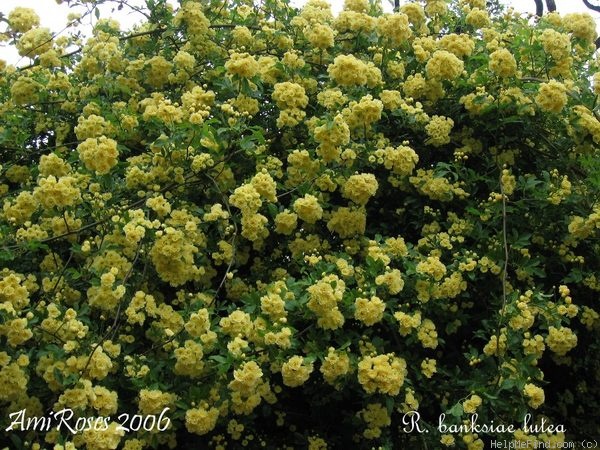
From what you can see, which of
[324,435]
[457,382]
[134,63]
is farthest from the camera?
[134,63]

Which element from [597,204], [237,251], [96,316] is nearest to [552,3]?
[597,204]

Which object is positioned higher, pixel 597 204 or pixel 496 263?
pixel 597 204

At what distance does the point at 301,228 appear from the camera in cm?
293

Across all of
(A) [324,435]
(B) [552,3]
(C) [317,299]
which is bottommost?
(A) [324,435]

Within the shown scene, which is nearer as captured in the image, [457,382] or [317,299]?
[317,299]

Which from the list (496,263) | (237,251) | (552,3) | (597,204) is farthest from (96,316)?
(552,3)

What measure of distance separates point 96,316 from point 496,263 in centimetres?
148

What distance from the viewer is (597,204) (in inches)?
110

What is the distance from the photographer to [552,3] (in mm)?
8039

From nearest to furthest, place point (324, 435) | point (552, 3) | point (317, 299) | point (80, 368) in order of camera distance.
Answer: point (80, 368), point (317, 299), point (324, 435), point (552, 3)

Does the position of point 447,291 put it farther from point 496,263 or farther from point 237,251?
point 237,251

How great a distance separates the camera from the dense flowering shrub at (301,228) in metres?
2.30

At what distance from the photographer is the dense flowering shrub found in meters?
2.30

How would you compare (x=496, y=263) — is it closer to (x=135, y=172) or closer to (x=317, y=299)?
(x=317, y=299)
